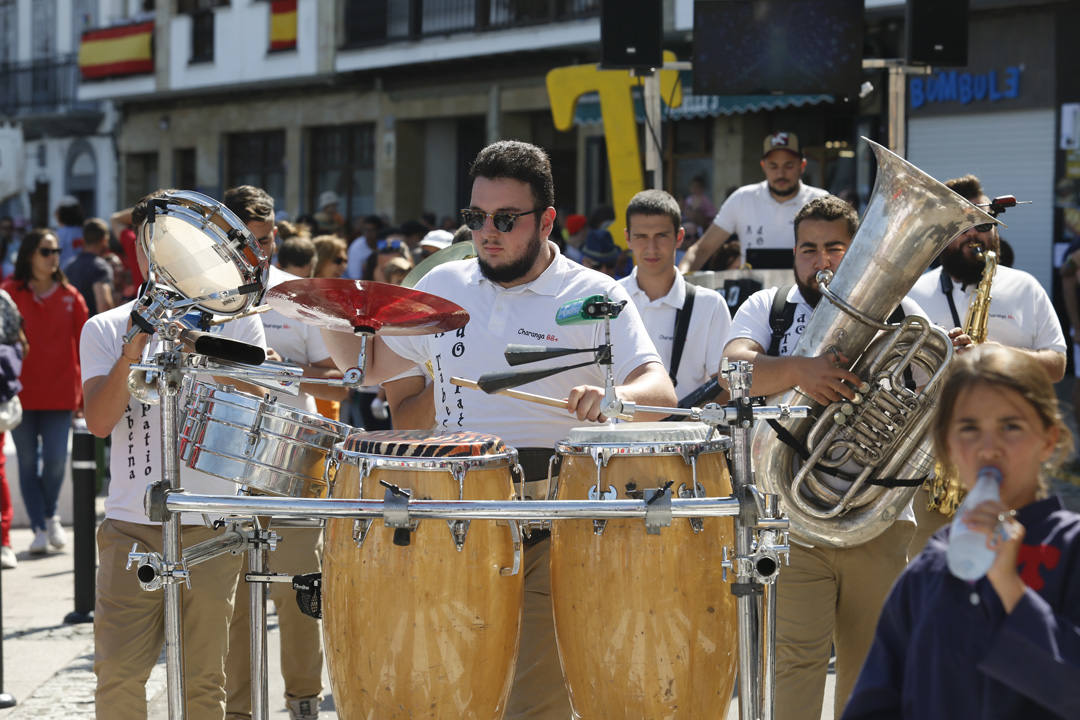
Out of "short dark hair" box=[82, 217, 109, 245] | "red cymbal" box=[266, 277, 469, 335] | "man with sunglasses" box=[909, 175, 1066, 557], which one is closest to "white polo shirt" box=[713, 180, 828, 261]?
"man with sunglasses" box=[909, 175, 1066, 557]

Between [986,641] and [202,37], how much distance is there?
26107mm

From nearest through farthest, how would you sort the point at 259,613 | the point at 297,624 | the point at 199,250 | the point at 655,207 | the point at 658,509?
the point at 658,509 → the point at 199,250 → the point at 259,613 → the point at 297,624 → the point at 655,207

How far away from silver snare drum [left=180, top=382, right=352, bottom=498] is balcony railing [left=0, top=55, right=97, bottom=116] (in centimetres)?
2748

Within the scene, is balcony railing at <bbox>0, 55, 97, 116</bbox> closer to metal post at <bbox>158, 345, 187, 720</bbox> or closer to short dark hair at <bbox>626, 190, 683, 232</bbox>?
short dark hair at <bbox>626, 190, 683, 232</bbox>

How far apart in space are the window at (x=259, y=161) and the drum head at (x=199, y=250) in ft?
73.5

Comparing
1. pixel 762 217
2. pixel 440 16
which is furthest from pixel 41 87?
pixel 762 217

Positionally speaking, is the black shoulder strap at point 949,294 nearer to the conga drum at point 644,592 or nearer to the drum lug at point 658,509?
the conga drum at point 644,592

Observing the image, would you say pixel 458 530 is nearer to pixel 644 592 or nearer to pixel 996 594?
pixel 644 592

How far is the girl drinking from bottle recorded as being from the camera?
2354 millimetres

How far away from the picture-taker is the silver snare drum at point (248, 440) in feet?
12.8

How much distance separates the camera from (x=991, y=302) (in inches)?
218

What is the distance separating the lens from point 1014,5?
1505 centimetres

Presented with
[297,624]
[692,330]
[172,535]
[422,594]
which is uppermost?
[692,330]

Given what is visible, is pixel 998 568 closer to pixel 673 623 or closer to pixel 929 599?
pixel 929 599
